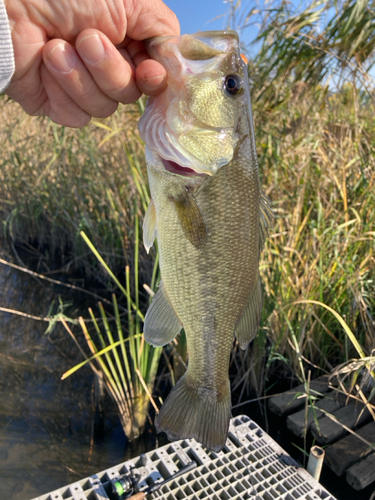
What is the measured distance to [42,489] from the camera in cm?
249

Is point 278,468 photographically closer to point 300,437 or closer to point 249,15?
point 300,437

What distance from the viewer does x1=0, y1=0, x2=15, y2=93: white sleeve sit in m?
1.16

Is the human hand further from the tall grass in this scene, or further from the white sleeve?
the tall grass

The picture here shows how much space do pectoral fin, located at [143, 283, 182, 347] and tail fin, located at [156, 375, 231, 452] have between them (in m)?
0.23

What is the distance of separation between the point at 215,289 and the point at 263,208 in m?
0.34

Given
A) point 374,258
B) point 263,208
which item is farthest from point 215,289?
point 374,258

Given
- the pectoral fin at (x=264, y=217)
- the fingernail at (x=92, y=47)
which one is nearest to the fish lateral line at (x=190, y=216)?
the pectoral fin at (x=264, y=217)

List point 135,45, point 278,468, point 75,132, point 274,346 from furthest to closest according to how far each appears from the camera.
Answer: point 75,132 → point 274,346 → point 278,468 → point 135,45

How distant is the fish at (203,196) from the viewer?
1.25 m

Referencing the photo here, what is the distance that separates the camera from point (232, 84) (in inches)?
50.4

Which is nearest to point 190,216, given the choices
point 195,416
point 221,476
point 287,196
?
point 195,416

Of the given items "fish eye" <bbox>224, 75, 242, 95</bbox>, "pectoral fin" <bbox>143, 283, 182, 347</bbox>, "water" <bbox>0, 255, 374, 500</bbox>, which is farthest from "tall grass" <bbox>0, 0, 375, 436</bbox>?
"fish eye" <bbox>224, 75, 242, 95</bbox>

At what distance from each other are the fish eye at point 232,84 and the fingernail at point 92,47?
0.41 meters

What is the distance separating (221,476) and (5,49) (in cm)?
227
